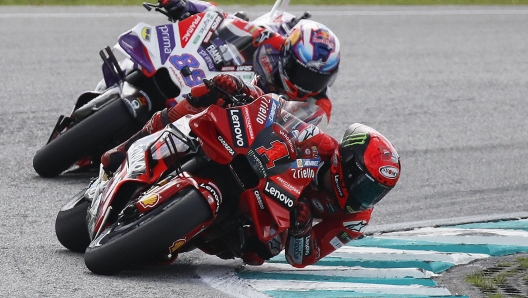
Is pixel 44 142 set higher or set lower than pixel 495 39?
higher

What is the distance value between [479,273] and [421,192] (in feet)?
8.12

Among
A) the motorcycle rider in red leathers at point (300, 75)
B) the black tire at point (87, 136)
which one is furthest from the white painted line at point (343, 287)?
the black tire at point (87, 136)

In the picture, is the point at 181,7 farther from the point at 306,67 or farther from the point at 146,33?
the point at 306,67

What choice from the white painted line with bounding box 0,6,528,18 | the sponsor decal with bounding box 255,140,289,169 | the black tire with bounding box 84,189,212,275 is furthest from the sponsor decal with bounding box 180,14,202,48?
the white painted line with bounding box 0,6,528,18

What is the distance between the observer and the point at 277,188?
561 centimetres

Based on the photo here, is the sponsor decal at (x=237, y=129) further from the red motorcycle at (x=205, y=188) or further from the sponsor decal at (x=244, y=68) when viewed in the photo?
the sponsor decal at (x=244, y=68)

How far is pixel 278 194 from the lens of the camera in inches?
221

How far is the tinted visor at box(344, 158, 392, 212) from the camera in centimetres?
577

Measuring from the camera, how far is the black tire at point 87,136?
307 inches

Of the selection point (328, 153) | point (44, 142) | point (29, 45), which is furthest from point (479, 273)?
point (29, 45)

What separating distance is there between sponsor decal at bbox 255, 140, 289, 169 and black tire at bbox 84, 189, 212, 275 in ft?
1.37

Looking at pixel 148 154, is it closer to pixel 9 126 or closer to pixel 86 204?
pixel 86 204

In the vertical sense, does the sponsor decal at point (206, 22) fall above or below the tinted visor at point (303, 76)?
below

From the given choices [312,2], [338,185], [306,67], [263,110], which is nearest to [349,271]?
[338,185]
